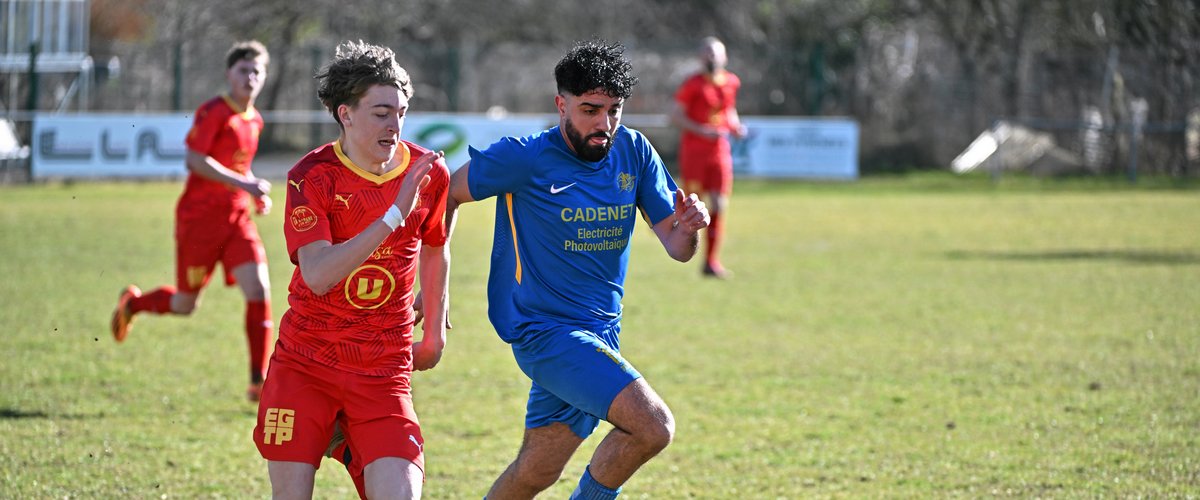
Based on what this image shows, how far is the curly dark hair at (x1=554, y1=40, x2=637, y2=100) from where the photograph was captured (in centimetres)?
436

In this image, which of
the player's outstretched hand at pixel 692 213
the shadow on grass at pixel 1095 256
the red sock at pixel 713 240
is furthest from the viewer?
the shadow on grass at pixel 1095 256

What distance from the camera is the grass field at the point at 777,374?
572 centimetres

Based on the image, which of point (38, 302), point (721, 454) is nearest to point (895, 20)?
point (38, 302)

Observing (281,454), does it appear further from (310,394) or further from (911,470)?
(911,470)

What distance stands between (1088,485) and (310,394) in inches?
126

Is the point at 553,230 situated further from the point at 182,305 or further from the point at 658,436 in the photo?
the point at 182,305

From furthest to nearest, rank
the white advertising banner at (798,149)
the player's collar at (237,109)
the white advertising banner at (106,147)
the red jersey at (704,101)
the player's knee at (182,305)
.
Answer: the white advertising banner at (798,149) → the white advertising banner at (106,147) → the red jersey at (704,101) → the player's knee at (182,305) → the player's collar at (237,109)

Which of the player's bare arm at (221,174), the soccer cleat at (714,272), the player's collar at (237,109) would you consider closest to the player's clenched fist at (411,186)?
the player's bare arm at (221,174)

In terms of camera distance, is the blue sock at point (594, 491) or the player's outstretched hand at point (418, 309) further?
the player's outstretched hand at point (418, 309)

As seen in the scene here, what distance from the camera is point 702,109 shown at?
43.5 feet

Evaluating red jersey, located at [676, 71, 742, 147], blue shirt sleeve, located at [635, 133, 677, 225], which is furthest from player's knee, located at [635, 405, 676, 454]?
red jersey, located at [676, 71, 742, 147]

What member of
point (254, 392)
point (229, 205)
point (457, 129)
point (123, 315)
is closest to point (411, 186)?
point (254, 392)

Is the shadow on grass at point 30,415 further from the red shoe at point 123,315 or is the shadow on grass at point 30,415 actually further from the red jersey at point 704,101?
the red jersey at point 704,101

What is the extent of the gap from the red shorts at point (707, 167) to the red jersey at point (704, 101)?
0.06 metres
